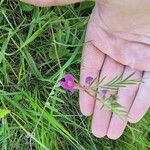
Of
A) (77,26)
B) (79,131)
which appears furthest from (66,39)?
(79,131)

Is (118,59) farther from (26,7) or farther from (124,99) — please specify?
(26,7)

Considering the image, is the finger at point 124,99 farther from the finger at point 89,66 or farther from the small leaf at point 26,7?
the small leaf at point 26,7

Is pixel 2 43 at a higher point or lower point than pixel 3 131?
higher

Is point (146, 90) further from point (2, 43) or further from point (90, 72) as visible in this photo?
point (2, 43)

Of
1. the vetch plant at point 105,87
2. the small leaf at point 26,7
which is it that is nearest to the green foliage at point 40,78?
the small leaf at point 26,7

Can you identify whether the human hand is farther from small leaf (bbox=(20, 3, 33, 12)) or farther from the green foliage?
small leaf (bbox=(20, 3, 33, 12))

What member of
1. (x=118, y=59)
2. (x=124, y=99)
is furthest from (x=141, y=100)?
(x=118, y=59)
